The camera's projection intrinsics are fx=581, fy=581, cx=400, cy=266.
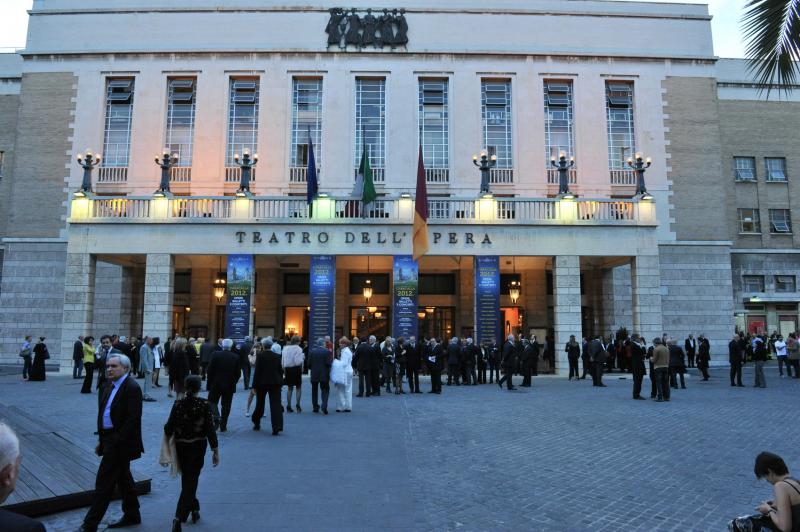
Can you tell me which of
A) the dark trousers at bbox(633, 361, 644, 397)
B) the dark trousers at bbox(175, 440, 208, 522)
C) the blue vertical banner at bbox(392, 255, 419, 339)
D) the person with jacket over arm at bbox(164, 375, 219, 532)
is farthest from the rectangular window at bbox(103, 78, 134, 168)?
the dark trousers at bbox(175, 440, 208, 522)

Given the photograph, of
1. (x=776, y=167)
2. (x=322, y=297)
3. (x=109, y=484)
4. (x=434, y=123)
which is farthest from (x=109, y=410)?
(x=776, y=167)

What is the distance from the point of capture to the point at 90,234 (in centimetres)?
2389

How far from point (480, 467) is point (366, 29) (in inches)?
1072

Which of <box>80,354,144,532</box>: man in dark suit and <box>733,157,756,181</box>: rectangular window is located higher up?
<box>733,157,756,181</box>: rectangular window

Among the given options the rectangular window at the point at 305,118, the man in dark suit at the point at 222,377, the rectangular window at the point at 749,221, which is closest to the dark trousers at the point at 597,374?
the man in dark suit at the point at 222,377

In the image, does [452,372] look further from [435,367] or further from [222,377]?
[222,377]

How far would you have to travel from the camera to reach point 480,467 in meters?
8.41

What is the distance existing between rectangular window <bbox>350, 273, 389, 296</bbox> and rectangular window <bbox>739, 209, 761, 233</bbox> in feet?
74.1

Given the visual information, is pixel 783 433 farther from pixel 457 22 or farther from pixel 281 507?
pixel 457 22

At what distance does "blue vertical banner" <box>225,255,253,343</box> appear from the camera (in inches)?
922

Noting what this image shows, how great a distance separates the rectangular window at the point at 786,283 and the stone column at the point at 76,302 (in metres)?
37.6

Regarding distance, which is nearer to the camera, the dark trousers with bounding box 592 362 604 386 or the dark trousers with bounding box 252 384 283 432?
the dark trousers with bounding box 252 384 283 432

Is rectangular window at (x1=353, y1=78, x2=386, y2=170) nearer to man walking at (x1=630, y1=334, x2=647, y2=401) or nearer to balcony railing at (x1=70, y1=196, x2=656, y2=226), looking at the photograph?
balcony railing at (x1=70, y1=196, x2=656, y2=226)

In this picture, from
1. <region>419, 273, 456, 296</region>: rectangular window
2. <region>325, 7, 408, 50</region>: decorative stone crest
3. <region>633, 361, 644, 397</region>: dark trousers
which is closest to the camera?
<region>633, 361, 644, 397</region>: dark trousers
